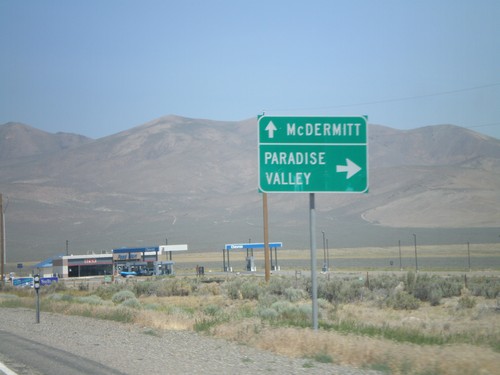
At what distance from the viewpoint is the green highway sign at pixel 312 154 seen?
15867 millimetres

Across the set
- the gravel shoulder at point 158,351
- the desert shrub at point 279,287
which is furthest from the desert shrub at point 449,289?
the gravel shoulder at point 158,351

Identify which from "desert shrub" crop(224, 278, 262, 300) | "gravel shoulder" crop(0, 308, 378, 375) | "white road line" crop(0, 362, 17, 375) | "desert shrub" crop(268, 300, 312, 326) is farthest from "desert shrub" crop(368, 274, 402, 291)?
"white road line" crop(0, 362, 17, 375)

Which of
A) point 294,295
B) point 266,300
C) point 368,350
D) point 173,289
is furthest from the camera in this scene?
point 173,289

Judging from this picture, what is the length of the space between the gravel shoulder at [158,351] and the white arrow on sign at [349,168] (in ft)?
14.1

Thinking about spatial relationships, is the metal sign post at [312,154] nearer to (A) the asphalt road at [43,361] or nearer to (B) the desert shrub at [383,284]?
(A) the asphalt road at [43,361]

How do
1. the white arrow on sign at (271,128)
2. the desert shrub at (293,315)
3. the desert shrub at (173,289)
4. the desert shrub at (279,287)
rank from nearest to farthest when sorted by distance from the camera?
the white arrow on sign at (271,128) → the desert shrub at (293,315) → the desert shrub at (279,287) → the desert shrub at (173,289)

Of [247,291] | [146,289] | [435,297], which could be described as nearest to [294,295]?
[247,291]

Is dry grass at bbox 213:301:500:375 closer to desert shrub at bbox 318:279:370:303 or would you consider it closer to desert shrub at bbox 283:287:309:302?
desert shrub at bbox 283:287:309:302

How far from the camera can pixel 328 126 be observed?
1609cm

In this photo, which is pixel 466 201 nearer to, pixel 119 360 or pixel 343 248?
→ pixel 343 248

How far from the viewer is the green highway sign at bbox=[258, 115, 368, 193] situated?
15867 millimetres

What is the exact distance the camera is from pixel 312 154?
1598cm

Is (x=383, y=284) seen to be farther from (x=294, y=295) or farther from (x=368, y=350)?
(x=368, y=350)

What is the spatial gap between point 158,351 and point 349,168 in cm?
580
